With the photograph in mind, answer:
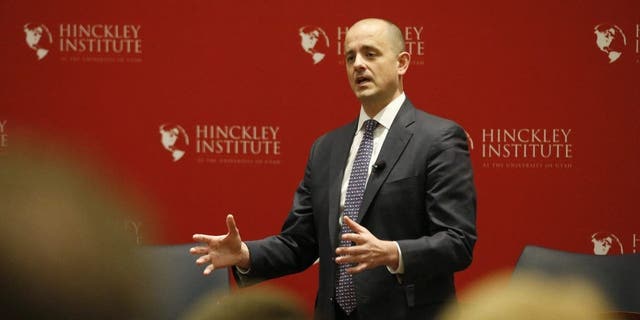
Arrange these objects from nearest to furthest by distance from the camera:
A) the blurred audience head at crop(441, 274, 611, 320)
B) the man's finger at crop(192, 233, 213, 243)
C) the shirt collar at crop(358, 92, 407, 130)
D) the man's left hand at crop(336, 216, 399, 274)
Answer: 1. the blurred audience head at crop(441, 274, 611, 320)
2. the man's left hand at crop(336, 216, 399, 274)
3. the man's finger at crop(192, 233, 213, 243)
4. the shirt collar at crop(358, 92, 407, 130)

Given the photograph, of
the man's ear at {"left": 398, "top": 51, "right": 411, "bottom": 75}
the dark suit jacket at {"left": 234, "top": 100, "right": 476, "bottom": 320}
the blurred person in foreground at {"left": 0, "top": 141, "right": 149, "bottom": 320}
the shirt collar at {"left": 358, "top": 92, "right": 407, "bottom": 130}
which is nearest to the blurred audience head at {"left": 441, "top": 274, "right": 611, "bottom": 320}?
the blurred person in foreground at {"left": 0, "top": 141, "right": 149, "bottom": 320}

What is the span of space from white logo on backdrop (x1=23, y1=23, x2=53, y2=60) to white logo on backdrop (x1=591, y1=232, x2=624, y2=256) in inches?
120

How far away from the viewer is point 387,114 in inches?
94.7

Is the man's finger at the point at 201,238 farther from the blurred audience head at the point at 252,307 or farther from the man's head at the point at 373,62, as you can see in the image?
the blurred audience head at the point at 252,307

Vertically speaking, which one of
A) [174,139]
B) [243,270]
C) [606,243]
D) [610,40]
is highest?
[610,40]

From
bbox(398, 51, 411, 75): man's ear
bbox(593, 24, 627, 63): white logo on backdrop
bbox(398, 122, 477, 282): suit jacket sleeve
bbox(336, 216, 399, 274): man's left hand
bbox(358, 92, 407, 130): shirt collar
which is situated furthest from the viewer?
bbox(593, 24, 627, 63): white logo on backdrop

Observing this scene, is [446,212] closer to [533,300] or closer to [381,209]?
[381,209]

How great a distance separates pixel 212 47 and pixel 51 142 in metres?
3.50

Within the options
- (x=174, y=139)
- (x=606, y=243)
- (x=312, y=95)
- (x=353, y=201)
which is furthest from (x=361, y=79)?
(x=606, y=243)

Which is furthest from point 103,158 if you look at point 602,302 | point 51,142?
point 602,302

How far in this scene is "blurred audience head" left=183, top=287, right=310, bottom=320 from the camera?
43 cm

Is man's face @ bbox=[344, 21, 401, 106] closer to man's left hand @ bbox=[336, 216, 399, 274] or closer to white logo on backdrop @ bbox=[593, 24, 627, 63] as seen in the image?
man's left hand @ bbox=[336, 216, 399, 274]

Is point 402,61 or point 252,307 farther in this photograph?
point 402,61

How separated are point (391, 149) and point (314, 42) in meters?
1.67
